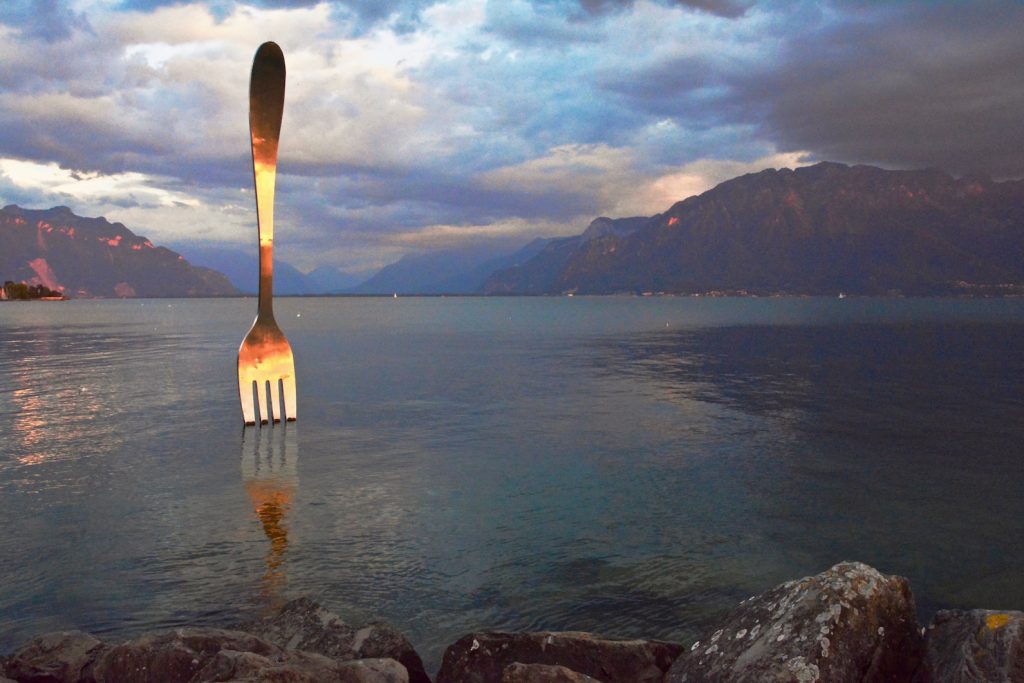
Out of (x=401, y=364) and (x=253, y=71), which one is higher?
(x=253, y=71)

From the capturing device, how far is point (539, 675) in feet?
26.9

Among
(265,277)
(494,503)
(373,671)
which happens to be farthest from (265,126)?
(373,671)

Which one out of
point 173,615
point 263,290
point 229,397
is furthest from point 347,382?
point 173,615

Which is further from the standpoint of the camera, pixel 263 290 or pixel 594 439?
pixel 594 439

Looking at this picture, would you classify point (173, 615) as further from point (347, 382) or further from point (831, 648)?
point (347, 382)

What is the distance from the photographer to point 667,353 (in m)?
66.2

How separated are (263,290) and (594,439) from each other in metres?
12.1

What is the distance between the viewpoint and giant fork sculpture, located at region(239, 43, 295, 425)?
19.8 meters

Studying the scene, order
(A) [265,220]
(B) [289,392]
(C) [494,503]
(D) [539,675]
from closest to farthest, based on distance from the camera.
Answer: (D) [539,675] → (C) [494,503] → (A) [265,220] → (B) [289,392]

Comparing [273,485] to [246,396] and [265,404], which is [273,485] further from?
[265,404]

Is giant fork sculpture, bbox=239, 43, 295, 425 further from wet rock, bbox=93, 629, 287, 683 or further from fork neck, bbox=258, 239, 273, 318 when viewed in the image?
wet rock, bbox=93, 629, 287, 683

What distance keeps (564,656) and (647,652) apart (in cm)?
107

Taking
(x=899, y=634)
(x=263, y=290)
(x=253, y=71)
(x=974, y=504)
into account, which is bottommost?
(x=974, y=504)

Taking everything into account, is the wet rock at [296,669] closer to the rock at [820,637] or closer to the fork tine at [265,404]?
the rock at [820,637]
